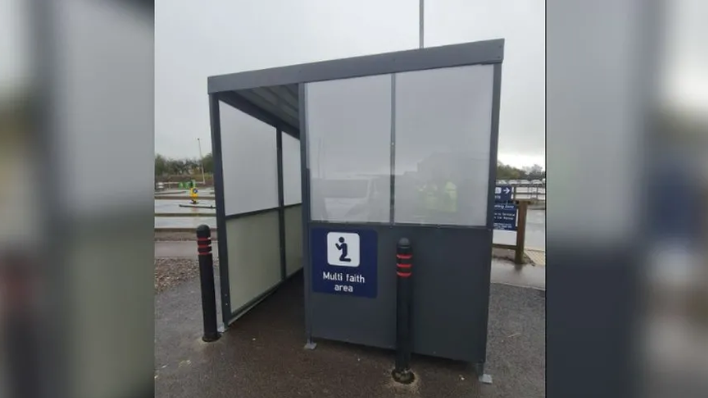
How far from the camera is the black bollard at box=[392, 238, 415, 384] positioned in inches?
105

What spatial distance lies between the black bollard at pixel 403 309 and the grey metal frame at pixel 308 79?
33cm

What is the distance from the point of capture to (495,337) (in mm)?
3518

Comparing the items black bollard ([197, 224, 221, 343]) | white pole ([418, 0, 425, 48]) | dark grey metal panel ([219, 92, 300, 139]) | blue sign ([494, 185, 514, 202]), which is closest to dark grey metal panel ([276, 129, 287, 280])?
dark grey metal panel ([219, 92, 300, 139])

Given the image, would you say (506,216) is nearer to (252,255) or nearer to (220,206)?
(252,255)

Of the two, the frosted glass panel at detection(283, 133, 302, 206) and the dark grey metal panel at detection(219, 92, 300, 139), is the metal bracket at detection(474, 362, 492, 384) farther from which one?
the dark grey metal panel at detection(219, 92, 300, 139)

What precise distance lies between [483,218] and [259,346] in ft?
8.81

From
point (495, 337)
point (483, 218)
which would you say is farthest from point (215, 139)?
point (495, 337)

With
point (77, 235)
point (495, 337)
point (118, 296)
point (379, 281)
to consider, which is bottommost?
point (495, 337)

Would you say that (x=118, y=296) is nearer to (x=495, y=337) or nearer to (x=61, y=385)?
(x=61, y=385)

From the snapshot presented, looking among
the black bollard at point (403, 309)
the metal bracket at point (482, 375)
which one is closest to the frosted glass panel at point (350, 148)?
the black bollard at point (403, 309)

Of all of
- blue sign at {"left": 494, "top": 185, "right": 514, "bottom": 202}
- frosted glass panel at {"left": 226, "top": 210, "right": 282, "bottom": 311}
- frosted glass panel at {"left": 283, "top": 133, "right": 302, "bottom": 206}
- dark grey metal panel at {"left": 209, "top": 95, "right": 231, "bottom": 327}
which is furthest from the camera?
blue sign at {"left": 494, "top": 185, "right": 514, "bottom": 202}

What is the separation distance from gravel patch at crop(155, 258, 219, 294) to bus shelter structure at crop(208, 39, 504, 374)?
2.70 meters

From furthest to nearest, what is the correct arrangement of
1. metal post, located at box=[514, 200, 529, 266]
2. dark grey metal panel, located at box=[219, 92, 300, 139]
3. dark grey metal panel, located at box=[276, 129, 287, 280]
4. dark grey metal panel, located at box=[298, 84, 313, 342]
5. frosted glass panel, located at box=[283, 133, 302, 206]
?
metal post, located at box=[514, 200, 529, 266], frosted glass panel, located at box=[283, 133, 302, 206], dark grey metal panel, located at box=[276, 129, 287, 280], dark grey metal panel, located at box=[219, 92, 300, 139], dark grey metal panel, located at box=[298, 84, 313, 342]

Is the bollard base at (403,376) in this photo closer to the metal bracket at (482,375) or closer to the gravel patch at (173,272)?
the metal bracket at (482,375)
